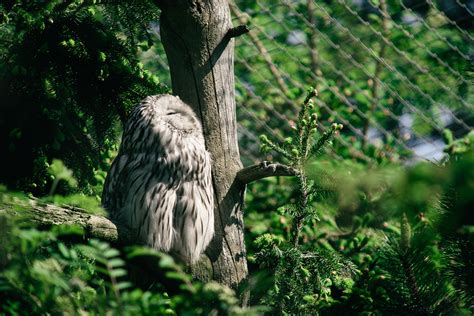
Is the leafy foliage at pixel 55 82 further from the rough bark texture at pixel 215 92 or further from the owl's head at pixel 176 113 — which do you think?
the rough bark texture at pixel 215 92

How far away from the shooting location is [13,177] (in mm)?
2965

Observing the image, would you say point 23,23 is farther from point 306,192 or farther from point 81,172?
point 306,192

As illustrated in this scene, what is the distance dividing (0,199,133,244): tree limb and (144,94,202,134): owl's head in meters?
0.55

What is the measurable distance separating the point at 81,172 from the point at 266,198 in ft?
5.07

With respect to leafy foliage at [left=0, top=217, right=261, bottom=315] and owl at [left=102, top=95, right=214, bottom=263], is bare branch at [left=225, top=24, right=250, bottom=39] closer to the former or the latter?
owl at [left=102, top=95, right=214, bottom=263]

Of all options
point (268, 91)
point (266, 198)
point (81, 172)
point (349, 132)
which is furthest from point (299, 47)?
point (81, 172)

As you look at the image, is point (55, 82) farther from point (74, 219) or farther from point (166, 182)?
point (74, 219)

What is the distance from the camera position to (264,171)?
271cm

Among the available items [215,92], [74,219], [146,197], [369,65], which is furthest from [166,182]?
[369,65]

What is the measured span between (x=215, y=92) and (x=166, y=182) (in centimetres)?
39

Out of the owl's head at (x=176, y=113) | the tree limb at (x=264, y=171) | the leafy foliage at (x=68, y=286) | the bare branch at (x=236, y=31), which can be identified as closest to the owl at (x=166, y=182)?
the owl's head at (x=176, y=113)

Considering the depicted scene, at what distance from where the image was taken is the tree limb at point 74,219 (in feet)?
7.21

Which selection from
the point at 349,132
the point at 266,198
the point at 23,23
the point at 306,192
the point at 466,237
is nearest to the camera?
the point at 466,237

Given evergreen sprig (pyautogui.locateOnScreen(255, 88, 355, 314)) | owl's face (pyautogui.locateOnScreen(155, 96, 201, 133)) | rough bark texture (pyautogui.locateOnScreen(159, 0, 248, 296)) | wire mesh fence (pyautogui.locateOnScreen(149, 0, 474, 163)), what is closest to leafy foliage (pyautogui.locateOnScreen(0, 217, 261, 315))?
evergreen sprig (pyautogui.locateOnScreen(255, 88, 355, 314))
